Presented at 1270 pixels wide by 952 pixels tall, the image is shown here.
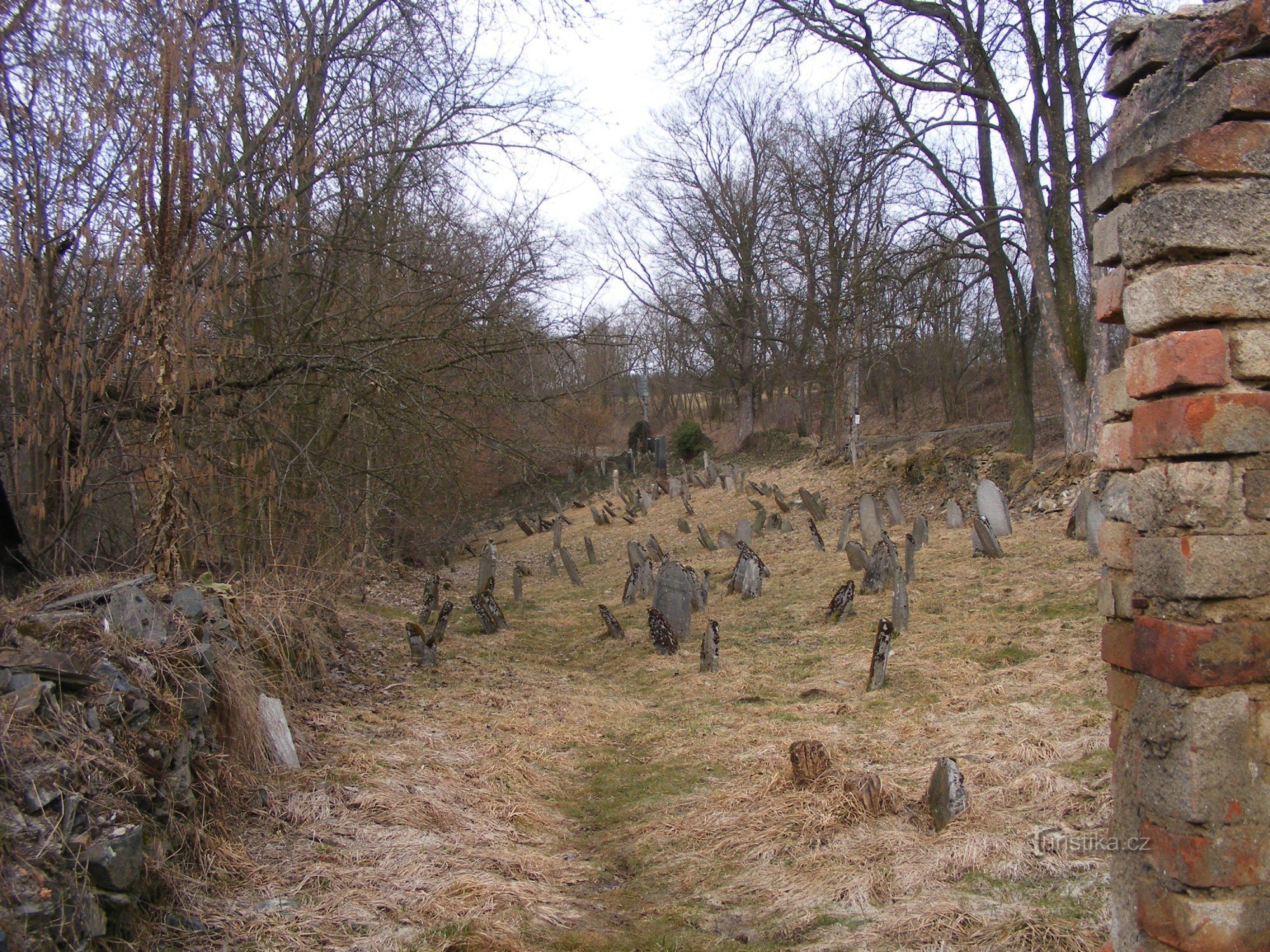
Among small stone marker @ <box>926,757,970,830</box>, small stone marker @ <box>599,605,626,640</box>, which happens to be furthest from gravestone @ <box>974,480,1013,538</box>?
small stone marker @ <box>926,757,970,830</box>

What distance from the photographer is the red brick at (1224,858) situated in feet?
8.60

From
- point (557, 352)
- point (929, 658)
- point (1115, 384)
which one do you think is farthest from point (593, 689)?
point (1115, 384)

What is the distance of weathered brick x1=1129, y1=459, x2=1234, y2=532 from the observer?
270 cm

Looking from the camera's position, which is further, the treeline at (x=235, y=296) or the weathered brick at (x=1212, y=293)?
the treeline at (x=235, y=296)

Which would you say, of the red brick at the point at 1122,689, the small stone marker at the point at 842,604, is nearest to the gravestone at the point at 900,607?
the small stone marker at the point at 842,604

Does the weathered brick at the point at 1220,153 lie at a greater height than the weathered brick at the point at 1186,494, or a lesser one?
greater

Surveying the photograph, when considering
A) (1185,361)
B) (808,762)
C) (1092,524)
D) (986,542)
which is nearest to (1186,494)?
(1185,361)

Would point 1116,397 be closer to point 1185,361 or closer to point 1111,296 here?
point 1111,296

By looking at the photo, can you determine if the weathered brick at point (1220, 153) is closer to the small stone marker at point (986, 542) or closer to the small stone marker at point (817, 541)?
the small stone marker at point (986, 542)

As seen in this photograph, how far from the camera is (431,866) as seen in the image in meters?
4.01

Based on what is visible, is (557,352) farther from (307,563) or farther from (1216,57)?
(1216,57)

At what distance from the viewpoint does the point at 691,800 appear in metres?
5.03

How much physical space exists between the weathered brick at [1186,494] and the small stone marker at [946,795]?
1.84m

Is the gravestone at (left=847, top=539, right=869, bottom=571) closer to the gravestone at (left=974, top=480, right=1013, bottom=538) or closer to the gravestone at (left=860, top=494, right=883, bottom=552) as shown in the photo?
the gravestone at (left=860, top=494, right=883, bottom=552)
